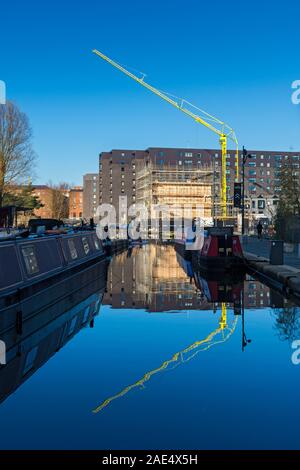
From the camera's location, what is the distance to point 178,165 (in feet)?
329

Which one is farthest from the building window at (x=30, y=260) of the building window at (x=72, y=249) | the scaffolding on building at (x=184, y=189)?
the scaffolding on building at (x=184, y=189)

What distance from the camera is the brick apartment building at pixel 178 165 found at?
11100cm

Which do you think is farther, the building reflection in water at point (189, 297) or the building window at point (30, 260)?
the building window at point (30, 260)

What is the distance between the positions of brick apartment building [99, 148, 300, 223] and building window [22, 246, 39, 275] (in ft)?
260

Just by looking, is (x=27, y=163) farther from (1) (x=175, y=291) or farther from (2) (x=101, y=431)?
(2) (x=101, y=431)

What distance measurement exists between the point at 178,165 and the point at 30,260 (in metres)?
90.2

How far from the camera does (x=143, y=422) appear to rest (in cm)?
495

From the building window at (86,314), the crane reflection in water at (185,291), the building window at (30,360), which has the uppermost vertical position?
the building window at (30,360)

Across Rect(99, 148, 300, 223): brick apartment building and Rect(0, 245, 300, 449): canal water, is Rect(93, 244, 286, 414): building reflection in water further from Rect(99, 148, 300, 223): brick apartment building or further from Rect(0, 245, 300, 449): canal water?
Rect(99, 148, 300, 223): brick apartment building

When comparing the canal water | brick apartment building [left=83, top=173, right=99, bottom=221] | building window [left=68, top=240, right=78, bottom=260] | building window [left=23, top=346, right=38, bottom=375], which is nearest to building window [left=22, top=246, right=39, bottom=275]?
the canal water

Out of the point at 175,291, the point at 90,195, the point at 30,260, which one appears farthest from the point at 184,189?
the point at 30,260

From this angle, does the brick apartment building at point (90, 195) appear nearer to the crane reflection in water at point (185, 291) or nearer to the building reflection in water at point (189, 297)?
the crane reflection in water at point (185, 291)

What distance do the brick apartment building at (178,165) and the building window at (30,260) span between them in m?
79.1

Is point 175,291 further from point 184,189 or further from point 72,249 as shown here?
point 184,189
